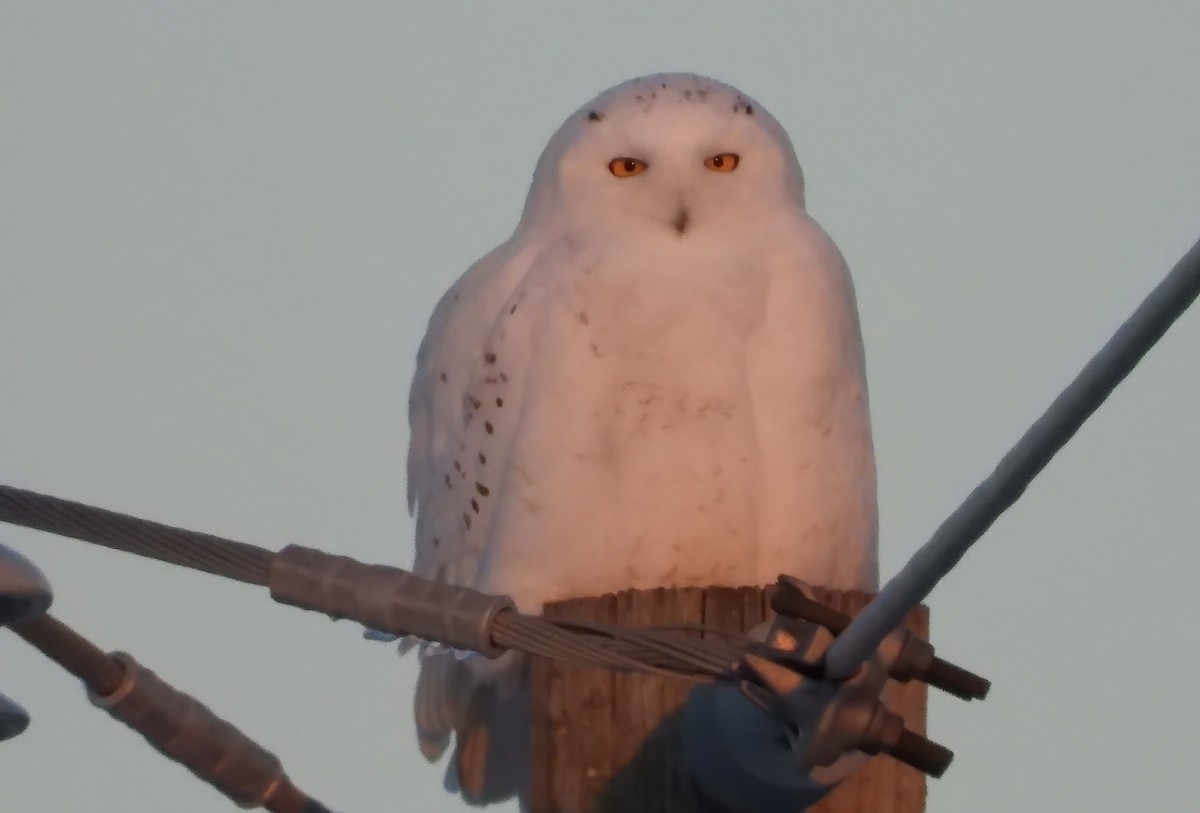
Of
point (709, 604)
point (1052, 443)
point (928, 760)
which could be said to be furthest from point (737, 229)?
point (1052, 443)

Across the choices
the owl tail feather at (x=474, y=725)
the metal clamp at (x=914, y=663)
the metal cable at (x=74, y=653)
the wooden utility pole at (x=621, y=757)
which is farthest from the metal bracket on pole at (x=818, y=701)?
the owl tail feather at (x=474, y=725)

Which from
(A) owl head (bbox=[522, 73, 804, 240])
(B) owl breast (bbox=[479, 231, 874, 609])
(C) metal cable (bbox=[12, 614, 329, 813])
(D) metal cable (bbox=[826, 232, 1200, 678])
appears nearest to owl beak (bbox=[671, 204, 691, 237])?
(A) owl head (bbox=[522, 73, 804, 240])

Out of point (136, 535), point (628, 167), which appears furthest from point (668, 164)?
point (136, 535)

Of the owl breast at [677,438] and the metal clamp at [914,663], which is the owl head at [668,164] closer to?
the owl breast at [677,438]

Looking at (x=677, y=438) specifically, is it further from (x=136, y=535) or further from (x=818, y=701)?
(x=818, y=701)

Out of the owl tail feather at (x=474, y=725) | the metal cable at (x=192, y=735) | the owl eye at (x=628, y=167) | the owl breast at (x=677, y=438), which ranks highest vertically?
the owl eye at (x=628, y=167)

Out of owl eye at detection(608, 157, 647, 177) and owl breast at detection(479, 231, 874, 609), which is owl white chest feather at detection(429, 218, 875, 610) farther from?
owl eye at detection(608, 157, 647, 177)
